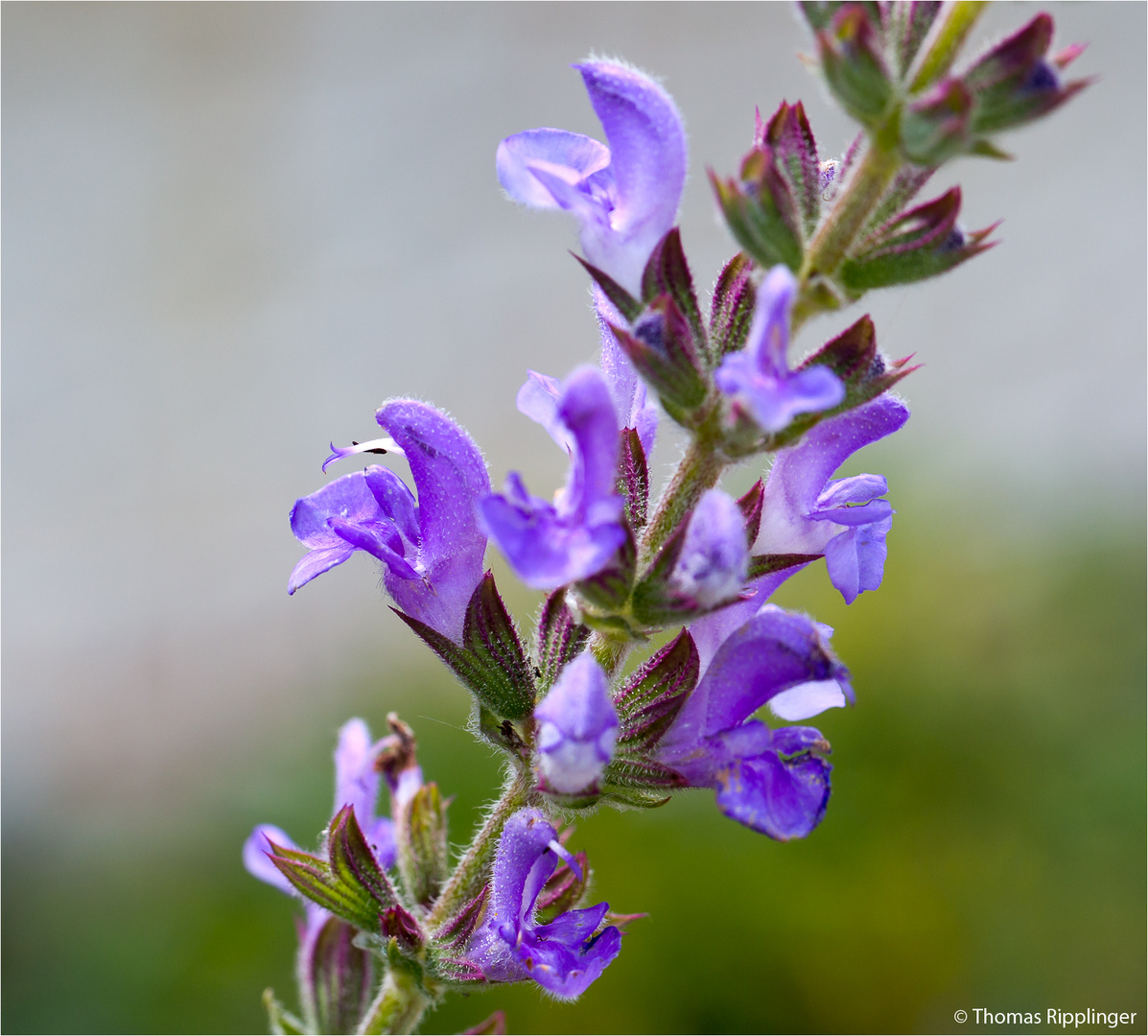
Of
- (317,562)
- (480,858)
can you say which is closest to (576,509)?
(317,562)

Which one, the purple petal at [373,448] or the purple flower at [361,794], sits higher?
the purple petal at [373,448]

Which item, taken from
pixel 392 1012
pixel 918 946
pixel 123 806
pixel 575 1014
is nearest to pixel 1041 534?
→ pixel 918 946

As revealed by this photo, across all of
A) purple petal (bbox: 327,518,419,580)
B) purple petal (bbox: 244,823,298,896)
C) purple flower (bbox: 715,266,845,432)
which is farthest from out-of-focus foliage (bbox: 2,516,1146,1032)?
purple flower (bbox: 715,266,845,432)

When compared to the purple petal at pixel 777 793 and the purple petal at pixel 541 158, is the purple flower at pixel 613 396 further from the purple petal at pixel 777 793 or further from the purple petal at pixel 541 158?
the purple petal at pixel 777 793

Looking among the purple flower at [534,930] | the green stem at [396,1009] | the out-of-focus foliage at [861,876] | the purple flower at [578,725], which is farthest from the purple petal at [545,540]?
the out-of-focus foliage at [861,876]

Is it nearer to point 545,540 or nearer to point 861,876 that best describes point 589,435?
point 545,540

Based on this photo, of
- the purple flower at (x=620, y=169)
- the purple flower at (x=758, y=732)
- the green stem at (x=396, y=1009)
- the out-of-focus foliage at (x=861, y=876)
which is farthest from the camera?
the out-of-focus foliage at (x=861, y=876)
